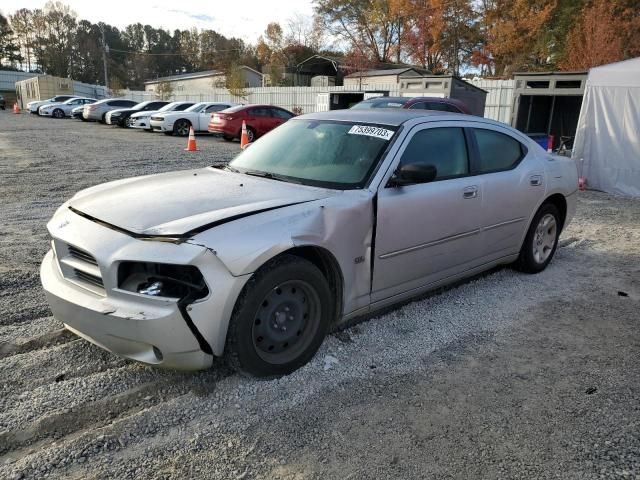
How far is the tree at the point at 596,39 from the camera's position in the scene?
26.1m

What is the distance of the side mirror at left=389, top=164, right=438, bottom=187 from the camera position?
3.46 meters

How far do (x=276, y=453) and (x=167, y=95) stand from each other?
51273mm

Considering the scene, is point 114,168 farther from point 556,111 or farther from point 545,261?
point 556,111

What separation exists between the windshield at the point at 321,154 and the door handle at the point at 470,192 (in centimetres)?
79

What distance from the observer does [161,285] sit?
267 centimetres

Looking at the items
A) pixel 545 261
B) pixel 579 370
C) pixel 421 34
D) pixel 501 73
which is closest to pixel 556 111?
pixel 545 261

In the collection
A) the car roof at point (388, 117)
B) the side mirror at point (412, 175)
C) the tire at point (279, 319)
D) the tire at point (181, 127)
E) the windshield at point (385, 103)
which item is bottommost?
the tire at point (181, 127)

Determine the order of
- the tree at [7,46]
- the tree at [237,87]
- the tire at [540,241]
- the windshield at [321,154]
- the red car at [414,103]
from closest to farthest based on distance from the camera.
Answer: the windshield at [321,154] → the tire at [540,241] → the red car at [414,103] → the tree at [237,87] → the tree at [7,46]

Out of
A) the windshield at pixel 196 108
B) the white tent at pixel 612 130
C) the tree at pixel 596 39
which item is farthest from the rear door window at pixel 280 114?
the tree at pixel 596 39

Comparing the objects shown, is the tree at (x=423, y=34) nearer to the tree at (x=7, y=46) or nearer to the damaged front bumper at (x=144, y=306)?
the damaged front bumper at (x=144, y=306)

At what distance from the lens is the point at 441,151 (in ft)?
13.2

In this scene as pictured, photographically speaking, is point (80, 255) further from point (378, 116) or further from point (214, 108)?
point (214, 108)

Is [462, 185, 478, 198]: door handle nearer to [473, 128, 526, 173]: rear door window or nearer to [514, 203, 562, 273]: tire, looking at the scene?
[473, 128, 526, 173]: rear door window

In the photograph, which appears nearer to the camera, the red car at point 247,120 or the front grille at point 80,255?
the front grille at point 80,255
